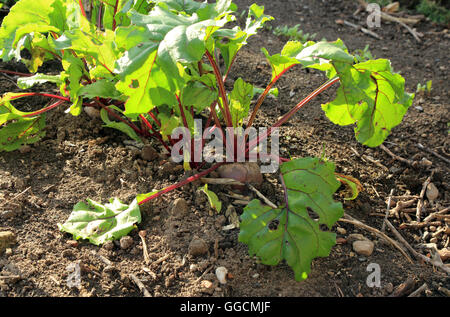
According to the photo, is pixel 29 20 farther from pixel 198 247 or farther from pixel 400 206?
pixel 400 206

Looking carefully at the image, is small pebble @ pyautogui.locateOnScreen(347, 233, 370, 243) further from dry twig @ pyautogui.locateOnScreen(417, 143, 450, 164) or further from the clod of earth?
dry twig @ pyautogui.locateOnScreen(417, 143, 450, 164)

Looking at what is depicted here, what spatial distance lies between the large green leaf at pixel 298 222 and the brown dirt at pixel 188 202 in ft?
0.43

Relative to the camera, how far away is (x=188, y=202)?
2.22 m

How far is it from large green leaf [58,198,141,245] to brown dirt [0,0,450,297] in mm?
62

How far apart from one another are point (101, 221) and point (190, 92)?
0.70m

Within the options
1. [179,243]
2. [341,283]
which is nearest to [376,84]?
[341,283]

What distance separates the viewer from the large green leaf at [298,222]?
183cm

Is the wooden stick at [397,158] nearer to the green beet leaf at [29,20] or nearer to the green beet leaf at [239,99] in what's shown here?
the green beet leaf at [239,99]

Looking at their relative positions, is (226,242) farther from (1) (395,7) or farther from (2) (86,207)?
(1) (395,7)

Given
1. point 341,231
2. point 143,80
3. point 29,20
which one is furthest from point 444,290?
point 29,20

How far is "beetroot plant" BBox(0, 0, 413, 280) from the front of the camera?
1708 mm

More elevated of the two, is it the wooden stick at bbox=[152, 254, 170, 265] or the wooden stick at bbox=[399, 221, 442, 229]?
the wooden stick at bbox=[152, 254, 170, 265]

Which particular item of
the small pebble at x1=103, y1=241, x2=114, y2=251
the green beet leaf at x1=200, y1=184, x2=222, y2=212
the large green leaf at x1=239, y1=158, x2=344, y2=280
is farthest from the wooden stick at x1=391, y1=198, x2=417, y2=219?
the small pebble at x1=103, y1=241, x2=114, y2=251

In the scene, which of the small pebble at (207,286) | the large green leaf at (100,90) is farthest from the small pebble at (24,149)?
the small pebble at (207,286)
